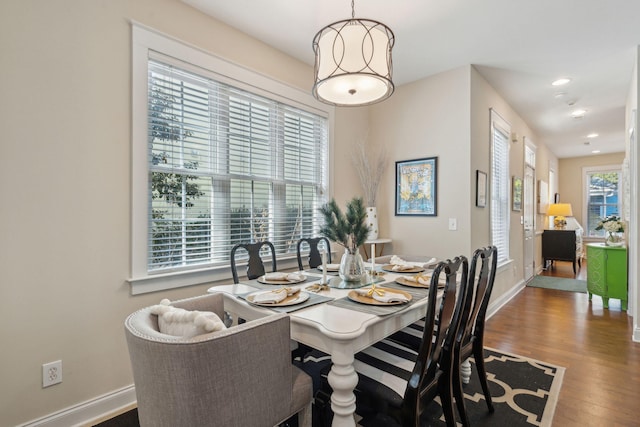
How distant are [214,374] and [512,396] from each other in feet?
6.80

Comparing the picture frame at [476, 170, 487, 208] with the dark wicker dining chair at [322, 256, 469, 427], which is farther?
the picture frame at [476, 170, 487, 208]

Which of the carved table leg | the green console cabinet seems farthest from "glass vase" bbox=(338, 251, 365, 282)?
the green console cabinet

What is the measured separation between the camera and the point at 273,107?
2.99 meters

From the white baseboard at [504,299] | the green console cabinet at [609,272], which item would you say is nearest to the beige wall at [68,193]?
the white baseboard at [504,299]

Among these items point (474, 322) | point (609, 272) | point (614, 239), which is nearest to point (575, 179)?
point (614, 239)

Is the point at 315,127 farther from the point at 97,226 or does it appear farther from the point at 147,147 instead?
the point at 97,226

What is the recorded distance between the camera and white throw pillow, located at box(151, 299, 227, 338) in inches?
42.6

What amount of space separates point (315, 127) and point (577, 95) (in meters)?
3.55

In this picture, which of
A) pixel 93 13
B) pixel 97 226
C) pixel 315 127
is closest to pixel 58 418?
pixel 97 226

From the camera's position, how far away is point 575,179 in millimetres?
8672

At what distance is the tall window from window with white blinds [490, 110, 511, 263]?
5967mm

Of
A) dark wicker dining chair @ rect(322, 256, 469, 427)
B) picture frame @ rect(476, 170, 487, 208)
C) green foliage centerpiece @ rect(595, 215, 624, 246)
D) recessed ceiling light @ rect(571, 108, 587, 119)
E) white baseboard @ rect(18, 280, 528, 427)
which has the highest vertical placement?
recessed ceiling light @ rect(571, 108, 587, 119)

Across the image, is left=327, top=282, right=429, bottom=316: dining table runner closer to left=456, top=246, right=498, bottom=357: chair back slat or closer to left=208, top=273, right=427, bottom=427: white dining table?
left=208, top=273, right=427, bottom=427: white dining table

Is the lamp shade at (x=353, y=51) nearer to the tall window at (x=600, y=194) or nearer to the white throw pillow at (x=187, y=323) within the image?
the white throw pillow at (x=187, y=323)
